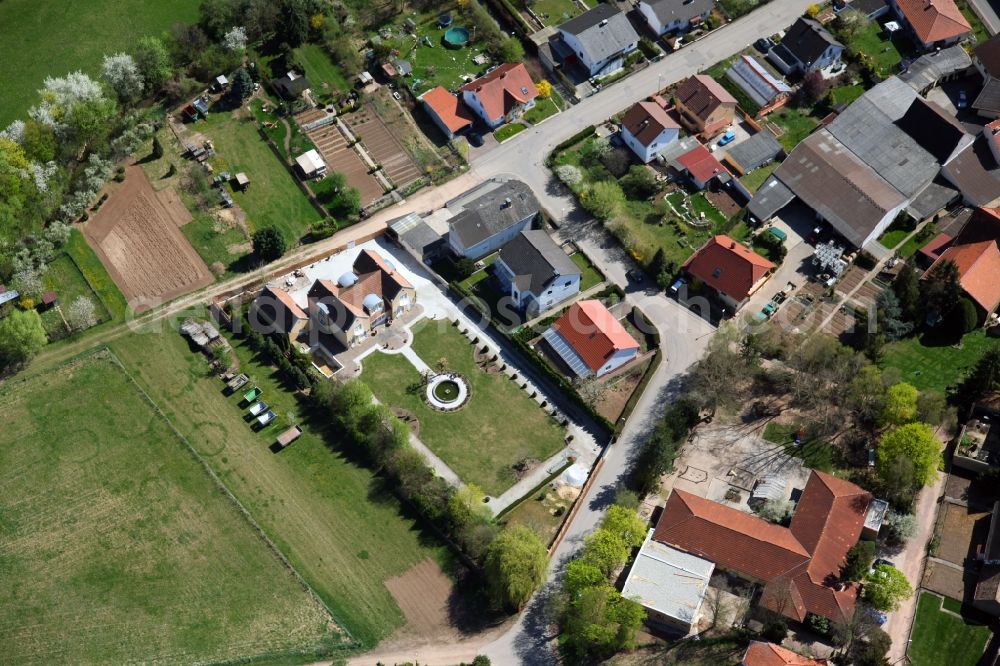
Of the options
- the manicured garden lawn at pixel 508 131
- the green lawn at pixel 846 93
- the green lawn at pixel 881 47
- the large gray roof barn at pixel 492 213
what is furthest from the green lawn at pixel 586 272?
the green lawn at pixel 881 47

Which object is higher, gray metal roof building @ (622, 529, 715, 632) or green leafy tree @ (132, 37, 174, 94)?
green leafy tree @ (132, 37, 174, 94)

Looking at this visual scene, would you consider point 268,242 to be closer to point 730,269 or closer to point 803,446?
point 730,269

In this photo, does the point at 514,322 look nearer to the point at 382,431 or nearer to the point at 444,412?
the point at 444,412

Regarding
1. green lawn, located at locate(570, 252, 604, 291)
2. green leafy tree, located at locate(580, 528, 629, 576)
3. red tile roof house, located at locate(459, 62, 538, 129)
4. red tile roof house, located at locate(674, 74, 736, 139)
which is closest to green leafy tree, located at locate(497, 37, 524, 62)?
red tile roof house, located at locate(459, 62, 538, 129)

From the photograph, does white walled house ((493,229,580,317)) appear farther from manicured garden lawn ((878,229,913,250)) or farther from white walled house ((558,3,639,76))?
manicured garden lawn ((878,229,913,250))

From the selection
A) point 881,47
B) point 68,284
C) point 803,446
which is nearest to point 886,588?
point 803,446
